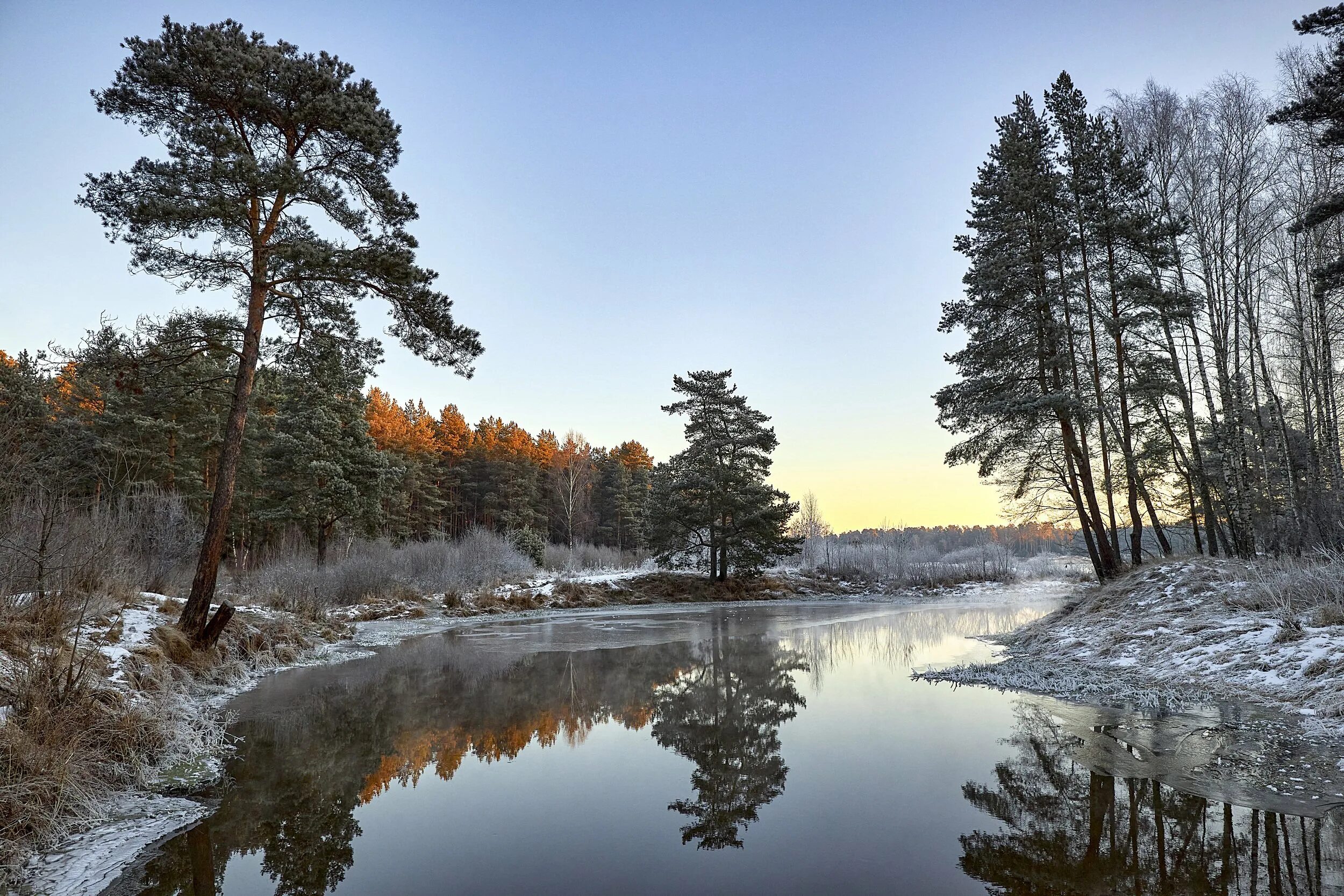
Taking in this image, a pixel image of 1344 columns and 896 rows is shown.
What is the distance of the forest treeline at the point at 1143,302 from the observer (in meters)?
16.5

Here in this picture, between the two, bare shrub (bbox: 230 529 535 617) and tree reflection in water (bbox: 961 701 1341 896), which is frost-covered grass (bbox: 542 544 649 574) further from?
tree reflection in water (bbox: 961 701 1341 896)

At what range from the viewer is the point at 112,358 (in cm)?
1066

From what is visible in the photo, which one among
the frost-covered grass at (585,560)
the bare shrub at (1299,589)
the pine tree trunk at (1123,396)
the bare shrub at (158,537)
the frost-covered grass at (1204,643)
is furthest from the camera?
the frost-covered grass at (585,560)

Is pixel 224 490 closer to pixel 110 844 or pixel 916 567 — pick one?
pixel 110 844

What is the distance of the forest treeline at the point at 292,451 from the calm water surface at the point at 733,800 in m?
5.65

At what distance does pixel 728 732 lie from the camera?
7.69 meters

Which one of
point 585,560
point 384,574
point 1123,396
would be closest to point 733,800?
point 1123,396

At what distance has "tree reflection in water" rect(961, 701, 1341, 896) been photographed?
3.72 m

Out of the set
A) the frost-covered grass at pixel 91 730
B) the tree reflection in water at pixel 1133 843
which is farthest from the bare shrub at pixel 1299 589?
the frost-covered grass at pixel 91 730

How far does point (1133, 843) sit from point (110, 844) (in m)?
6.57

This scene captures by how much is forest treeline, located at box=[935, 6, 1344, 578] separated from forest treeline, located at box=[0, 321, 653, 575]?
15.3 meters

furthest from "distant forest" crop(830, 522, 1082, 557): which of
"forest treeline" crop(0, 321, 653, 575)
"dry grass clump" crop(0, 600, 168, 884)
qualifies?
"dry grass clump" crop(0, 600, 168, 884)

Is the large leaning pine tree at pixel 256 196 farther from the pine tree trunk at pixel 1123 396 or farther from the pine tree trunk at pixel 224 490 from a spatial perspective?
the pine tree trunk at pixel 1123 396

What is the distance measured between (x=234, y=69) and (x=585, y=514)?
183 ft
